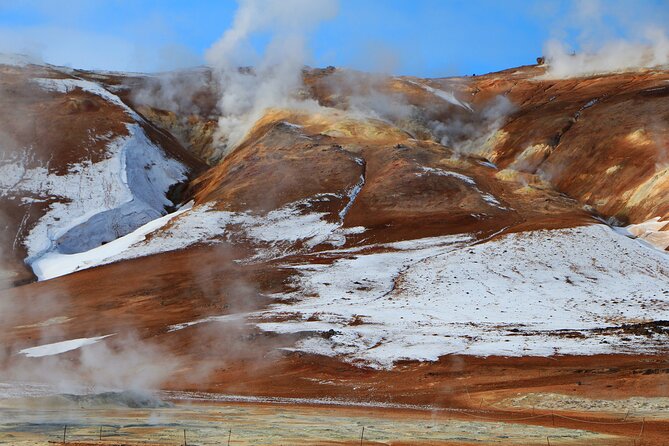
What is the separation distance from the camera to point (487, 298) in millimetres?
52844

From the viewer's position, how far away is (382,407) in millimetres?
30906

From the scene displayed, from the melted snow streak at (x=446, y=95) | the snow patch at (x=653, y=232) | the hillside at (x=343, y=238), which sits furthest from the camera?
the melted snow streak at (x=446, y=95)

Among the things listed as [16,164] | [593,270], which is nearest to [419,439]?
[593,270]

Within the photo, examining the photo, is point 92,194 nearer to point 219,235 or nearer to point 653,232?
point 219,235

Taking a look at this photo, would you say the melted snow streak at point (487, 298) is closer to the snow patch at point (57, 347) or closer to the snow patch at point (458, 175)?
the snow patch at point (57, 347)

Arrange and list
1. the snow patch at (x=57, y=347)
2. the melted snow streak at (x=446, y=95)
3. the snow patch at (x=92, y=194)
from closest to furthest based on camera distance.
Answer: the snow patch at (x=57, y=347) → the snow patch at (x=92, y=194) → the melted snow streak at (x=446, y=95)

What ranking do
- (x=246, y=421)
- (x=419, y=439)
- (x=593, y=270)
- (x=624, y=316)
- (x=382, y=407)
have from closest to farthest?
(x=419, y=439) → (x=246, y=421) → (x=382, y=407) → (x=624, y=316) → (x=593, y=270)

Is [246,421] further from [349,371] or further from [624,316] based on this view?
[624,316]

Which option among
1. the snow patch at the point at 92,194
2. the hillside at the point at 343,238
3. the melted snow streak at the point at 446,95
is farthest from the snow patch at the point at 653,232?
the snow patch at the point at 92,194

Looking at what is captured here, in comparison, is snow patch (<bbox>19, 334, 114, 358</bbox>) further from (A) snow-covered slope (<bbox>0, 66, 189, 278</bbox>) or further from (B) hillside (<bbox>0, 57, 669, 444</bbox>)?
(A) snow-covered slope (<bbox>0, 66, 189, 278</bbox>)

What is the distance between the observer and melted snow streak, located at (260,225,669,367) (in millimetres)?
42219

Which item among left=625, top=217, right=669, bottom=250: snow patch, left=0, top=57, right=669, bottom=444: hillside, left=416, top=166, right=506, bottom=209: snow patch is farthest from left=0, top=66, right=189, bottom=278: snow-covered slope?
left=625, top=217, right=669, bottom=250: snow patch

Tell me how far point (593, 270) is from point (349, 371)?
83.2 ft

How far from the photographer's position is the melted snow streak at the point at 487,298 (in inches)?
1662
